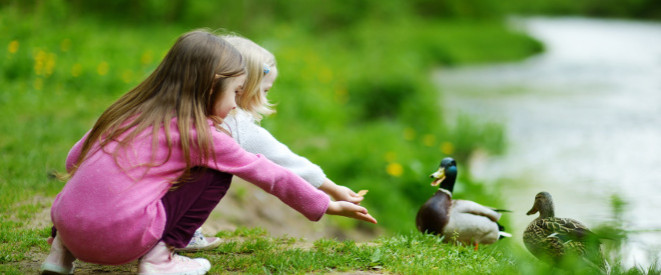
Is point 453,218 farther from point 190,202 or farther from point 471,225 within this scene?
point 190,202

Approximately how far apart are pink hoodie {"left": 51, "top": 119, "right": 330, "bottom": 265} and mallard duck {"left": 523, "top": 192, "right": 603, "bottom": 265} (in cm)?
129

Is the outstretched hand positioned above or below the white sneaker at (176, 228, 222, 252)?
above

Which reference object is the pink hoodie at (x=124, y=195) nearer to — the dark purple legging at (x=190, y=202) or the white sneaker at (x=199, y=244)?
the dark purple legging at (x=190, y=202)

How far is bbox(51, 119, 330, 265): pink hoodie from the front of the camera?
2463mm

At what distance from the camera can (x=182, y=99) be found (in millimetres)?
2627

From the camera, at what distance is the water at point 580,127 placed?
21.7 ft

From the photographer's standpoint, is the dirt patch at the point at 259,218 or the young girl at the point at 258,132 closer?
the young girl at the point at 258,132

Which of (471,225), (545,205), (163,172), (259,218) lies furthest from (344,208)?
(259,218)

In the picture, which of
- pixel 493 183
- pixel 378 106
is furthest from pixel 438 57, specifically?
pixel 493 183

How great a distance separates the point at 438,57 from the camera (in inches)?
826

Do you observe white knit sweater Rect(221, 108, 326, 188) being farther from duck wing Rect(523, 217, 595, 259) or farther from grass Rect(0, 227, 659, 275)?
duck wing Rect(523, 217, 595, 259)

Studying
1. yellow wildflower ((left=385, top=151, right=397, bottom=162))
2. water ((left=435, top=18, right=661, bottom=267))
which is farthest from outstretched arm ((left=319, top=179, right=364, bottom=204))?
yellow wildflower ((left=385, top=151, right=397, bottom=162))

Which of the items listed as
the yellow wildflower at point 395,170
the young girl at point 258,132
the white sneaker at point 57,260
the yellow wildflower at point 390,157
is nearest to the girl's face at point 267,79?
the young girl at point 258,132

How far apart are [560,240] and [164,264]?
1.66 metres
